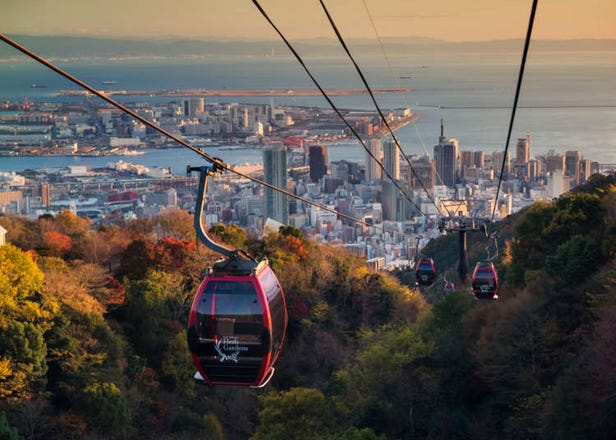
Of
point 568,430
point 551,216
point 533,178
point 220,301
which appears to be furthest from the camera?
point 533,178

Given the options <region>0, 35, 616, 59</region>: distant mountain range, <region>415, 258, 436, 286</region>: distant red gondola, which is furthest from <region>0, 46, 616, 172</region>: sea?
<region>415, 258, 436, 286</region>: distant red gondola

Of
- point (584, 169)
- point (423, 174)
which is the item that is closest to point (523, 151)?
point (423, 174)

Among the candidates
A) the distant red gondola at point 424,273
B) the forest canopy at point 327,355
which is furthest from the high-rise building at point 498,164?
the distant red gondola at point 424,273

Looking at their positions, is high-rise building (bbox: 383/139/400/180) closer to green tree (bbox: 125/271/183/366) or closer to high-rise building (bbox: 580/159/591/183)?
high-rise building (bbox: 580/159/591/183)

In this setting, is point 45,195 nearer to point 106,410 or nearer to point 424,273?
point 106,410

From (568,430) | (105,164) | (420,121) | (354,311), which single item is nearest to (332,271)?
(354,311)

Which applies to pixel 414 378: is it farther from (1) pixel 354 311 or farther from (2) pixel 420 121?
(2) pixel 420 121
